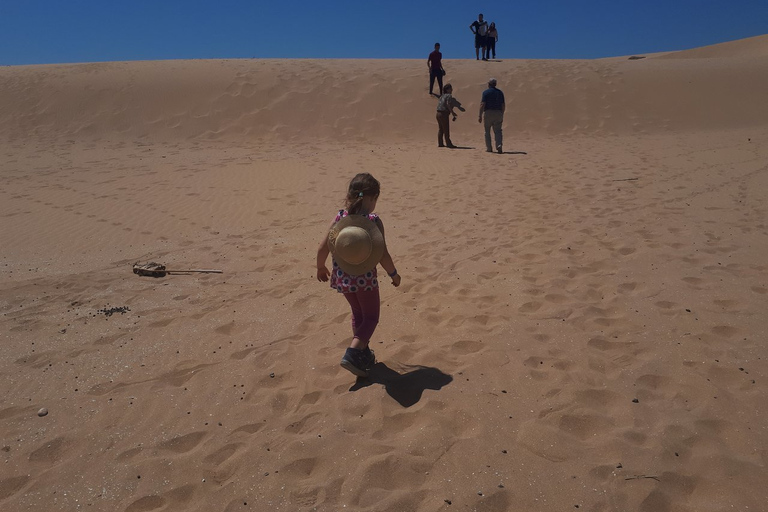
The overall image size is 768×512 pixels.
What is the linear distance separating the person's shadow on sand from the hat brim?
0.75 meters

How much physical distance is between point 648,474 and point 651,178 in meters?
7.15

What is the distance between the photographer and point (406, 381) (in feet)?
10.7

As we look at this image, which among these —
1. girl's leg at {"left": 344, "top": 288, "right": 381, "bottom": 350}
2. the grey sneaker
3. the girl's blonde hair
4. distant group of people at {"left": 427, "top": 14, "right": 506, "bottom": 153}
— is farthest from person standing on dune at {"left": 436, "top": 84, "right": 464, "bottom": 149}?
the grey sneaker

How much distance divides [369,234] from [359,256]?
15 cm

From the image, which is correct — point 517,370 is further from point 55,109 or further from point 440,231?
point 55,109

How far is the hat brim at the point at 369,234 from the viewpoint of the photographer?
9.92ft

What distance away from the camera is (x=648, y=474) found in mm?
2367

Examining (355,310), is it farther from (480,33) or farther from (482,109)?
(480,33)

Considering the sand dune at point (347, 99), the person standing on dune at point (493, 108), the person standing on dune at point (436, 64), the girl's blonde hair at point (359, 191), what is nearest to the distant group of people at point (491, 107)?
the person standing on dune at point (493, 108)

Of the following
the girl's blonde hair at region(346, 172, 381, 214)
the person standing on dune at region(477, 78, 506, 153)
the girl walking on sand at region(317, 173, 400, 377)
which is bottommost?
the girl walking on sand at region(317, 173, 400, 377)

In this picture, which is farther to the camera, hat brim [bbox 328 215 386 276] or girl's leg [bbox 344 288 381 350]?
girl's leg [bbox 344 288 381 350]

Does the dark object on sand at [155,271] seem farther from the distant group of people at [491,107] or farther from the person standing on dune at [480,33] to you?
the person standing on dune at [480,33]

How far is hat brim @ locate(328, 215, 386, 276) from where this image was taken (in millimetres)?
3023

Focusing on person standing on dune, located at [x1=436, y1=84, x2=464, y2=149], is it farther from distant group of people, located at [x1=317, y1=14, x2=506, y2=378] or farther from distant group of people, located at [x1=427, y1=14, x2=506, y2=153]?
distant group of people, located at [x1=317, y1=14, x2=506, y2=378]
